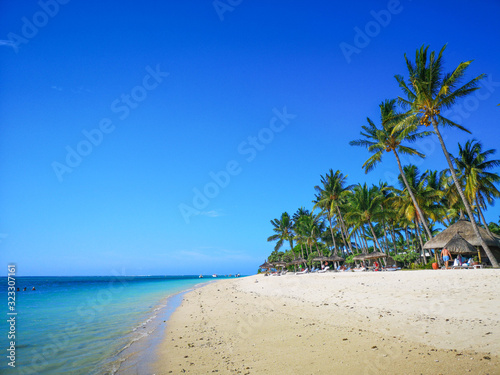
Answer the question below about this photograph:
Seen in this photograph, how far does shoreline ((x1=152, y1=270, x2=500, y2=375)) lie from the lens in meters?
4.78

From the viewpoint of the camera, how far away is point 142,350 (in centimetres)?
762

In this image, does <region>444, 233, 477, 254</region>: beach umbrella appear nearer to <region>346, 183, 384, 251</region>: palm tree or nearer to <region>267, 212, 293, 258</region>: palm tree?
<region>346, 183, 384, 251</region>: palm tree

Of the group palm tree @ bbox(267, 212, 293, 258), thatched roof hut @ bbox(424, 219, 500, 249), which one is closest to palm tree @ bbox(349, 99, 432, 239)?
thatched roof hut @ bbox(424, 219, 500, 249)

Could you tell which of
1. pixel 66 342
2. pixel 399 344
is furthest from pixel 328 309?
pixel 66 342

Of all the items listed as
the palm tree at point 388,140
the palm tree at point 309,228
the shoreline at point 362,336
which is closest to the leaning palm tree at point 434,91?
the palm tree at point 388,140

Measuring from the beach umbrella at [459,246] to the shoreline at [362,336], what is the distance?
10631 mm

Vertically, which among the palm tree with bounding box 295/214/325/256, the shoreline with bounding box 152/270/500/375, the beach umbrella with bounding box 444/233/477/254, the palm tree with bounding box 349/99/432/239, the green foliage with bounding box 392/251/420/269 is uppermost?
the palm tree with bounding box 349/99/432/239

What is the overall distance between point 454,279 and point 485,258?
51.7ft

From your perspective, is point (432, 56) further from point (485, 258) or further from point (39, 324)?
point (39, 324)

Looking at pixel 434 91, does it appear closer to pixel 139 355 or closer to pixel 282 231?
pixel 139 355

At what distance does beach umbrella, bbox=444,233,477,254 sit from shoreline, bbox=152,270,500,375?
419 inches

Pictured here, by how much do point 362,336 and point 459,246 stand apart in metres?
18.7

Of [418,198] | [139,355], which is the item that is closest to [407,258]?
[418,198]

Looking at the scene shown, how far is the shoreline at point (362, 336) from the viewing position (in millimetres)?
4777
